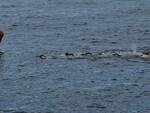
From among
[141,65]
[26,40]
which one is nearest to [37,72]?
[141,65]

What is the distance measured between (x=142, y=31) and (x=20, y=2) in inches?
754

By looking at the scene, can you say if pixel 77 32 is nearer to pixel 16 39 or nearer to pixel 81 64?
pixel 16 39

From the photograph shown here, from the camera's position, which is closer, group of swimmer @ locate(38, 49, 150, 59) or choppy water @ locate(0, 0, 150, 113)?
choppy water @ locate(0, 0, 150, 113)

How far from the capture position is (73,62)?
131ft

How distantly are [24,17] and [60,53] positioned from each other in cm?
1490

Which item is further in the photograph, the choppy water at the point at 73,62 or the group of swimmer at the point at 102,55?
the group of swimmer at the point at 102,55

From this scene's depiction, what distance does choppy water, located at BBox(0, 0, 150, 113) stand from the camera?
32188 millimetres

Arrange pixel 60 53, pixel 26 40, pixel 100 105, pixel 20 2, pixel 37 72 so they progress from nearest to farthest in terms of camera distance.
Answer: pixel 100 105, pixel 37 72, pixel 60 53, pixel 26 40, pixel 20 2

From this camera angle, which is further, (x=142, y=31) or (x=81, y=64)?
(x=142, y=31)

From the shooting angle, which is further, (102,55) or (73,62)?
(102,55)

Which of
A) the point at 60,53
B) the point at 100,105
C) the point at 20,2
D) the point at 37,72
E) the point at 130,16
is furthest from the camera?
the point at 20,2

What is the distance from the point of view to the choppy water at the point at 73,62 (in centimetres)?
3219

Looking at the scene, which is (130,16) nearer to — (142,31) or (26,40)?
(142,31)

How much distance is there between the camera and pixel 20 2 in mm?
65000
